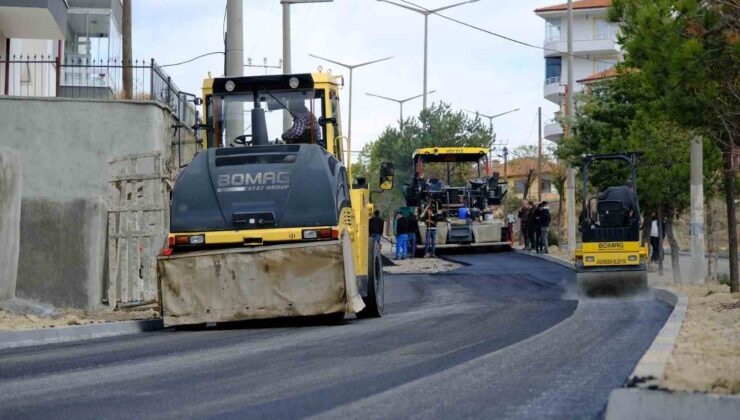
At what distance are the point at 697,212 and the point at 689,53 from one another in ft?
32.8

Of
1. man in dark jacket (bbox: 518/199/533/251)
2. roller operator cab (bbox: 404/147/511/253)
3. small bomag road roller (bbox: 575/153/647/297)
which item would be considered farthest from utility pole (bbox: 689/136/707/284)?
man in dark jacket (bbox: 518/199/533/251)

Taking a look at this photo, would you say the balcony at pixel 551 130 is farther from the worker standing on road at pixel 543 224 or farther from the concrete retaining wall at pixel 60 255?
the concrete retaining wall at pixel 60 255

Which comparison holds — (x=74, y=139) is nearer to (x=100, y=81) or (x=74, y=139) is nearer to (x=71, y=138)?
(x=71, y=138)

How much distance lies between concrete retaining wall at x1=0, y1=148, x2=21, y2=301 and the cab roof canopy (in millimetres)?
22272

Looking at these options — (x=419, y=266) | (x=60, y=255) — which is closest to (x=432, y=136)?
(x=419, y=266)

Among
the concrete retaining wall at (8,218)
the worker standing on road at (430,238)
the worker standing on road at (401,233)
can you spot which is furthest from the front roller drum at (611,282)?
the worker standing on road at (430,238)

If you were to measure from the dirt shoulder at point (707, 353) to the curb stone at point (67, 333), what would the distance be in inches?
261

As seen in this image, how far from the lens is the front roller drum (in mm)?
21250

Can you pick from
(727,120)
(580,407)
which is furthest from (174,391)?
(727,120)

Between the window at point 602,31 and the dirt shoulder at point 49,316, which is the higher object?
the window at point 602,31

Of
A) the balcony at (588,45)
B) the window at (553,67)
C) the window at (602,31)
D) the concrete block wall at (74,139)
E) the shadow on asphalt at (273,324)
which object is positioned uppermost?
the window at (602,31)

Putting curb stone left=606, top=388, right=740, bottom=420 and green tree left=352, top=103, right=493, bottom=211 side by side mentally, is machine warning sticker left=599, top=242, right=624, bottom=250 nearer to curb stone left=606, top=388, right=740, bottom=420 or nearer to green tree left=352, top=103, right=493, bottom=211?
curb stone left=606, top=388, right=740, bottom=420

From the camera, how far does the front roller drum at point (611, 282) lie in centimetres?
2125

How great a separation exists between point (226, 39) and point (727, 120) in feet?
31.4
